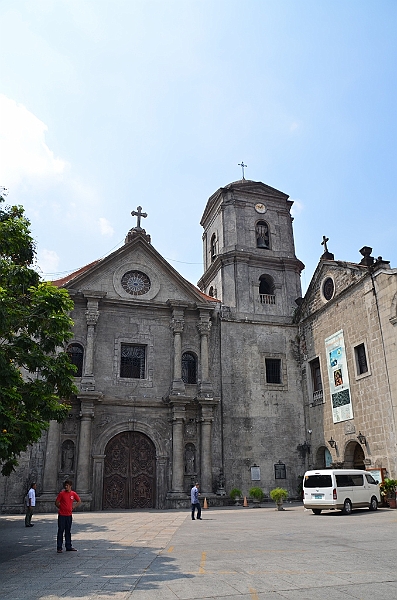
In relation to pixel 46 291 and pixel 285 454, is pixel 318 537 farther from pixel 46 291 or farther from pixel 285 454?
pixel 285 454

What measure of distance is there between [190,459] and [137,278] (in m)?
9.73

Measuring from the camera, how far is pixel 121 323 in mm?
25469

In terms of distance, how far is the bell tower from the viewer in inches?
1120

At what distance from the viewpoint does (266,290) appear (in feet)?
98.1

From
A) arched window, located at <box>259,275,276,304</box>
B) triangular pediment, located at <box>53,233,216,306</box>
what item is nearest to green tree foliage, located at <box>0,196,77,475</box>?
triangular pediment, located at <box>53,233,216,306</box>

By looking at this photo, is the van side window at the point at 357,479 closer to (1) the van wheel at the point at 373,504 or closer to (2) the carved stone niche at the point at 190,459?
(1) the van wheel at the point at 373,504

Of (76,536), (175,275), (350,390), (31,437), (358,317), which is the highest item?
(175,275)

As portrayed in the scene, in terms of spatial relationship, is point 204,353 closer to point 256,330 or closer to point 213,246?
point 256,330

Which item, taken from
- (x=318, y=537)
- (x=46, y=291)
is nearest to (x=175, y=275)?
(x=46, y=291)

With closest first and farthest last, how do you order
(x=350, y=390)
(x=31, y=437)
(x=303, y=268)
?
(x=31, y=437) < (x=350, y=390) < (x=303, y=268)

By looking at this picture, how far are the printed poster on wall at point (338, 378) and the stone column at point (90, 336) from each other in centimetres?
1155

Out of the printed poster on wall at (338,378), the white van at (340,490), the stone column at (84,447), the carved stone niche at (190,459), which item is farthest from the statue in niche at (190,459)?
the printed poster on wall at (338,378)

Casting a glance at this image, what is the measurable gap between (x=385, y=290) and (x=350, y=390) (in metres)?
4.92

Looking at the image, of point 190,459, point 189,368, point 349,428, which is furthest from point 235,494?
point 189,368
